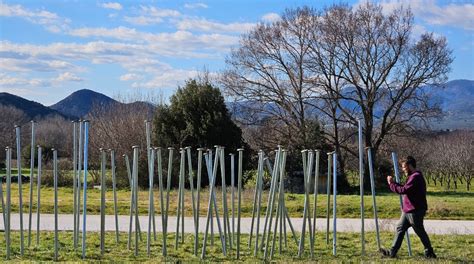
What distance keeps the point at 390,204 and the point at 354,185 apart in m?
19.3

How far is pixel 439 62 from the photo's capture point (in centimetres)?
3516

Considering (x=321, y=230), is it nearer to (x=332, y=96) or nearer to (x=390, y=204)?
(x=390, y=204)

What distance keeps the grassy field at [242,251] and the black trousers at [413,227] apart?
0.23 m

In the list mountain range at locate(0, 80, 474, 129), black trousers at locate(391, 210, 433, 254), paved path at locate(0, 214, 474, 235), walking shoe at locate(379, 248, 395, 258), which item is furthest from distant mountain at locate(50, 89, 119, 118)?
black trousers at locate(391, 210, 433, 254)

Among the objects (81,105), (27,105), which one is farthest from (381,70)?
(81,105)

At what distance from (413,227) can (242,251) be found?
2826 mm

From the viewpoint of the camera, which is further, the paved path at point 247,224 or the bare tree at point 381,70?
the bare tree at point 381,70

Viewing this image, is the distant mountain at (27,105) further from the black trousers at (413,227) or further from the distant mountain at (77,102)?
the black trousers at (413,227)

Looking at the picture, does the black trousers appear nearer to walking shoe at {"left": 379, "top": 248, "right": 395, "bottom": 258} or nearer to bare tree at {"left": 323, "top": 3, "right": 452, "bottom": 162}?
walking shoe at {"left": 379, "top": 248, "right": 395, "bottom": 258}

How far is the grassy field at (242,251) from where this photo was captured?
9445 millimetres

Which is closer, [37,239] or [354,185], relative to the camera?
[37,239]

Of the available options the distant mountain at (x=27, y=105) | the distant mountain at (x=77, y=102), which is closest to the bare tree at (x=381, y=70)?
the distant mountain at (x=27, y=105)

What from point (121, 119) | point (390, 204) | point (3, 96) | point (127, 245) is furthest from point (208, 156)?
point (3, 96)

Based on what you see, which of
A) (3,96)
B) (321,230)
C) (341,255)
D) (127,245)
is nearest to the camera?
(341,255)
